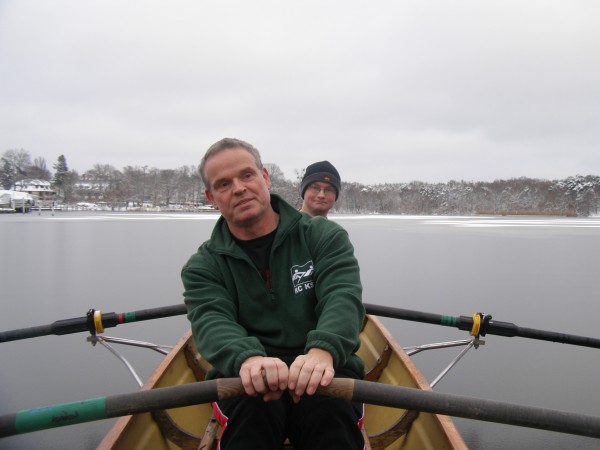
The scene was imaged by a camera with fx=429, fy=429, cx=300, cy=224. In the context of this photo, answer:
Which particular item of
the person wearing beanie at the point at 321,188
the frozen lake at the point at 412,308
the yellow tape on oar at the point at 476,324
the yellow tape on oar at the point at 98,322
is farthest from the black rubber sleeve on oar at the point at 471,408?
the yellow tape on oar at the point at 98,322

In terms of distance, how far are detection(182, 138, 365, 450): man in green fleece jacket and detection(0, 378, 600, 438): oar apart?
3.8 inches

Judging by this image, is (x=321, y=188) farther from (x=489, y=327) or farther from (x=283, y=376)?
(x=283, y=376)

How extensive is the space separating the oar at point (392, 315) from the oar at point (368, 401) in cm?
208

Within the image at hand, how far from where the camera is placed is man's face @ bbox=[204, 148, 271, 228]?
1902mm

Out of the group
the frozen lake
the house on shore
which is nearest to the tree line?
the house on shore

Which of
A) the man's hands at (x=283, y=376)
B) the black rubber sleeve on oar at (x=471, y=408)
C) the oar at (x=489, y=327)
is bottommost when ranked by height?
the oar at (x=489, y=327)

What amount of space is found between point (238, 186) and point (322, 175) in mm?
2233

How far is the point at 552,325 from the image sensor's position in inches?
243

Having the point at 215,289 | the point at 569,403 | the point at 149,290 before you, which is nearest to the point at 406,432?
the point at 215,289

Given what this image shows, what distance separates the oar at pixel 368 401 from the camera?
1.59 meters

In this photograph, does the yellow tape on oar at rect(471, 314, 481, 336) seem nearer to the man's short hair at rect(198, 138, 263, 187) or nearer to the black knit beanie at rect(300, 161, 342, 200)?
the black knit beanie at rect(300, 161, 342, 200)

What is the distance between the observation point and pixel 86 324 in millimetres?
3562

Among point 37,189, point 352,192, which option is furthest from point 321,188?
point 37,189

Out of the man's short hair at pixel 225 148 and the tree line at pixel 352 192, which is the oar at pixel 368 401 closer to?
the man's short hair at pixel 225 148
